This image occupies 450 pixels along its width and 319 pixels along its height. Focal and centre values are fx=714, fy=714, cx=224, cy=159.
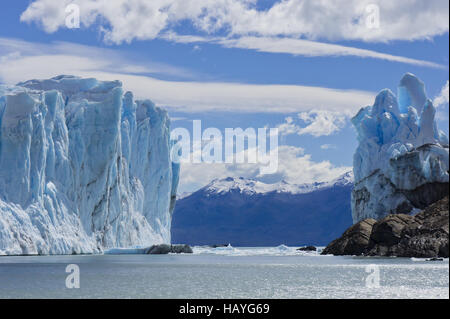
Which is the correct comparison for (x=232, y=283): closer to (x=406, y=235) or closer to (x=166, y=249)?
(x=406, y=235)

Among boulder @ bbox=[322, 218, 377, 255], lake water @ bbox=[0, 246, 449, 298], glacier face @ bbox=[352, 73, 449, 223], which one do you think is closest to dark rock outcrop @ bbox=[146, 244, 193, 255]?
glacier face @ bbox=[352, 73, 449, 223]

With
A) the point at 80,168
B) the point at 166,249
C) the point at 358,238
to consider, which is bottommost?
the point at 166,249

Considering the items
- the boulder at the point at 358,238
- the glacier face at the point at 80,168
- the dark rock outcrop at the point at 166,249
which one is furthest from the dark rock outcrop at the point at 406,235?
the glacier face at the point at 80,168

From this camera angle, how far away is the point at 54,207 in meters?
58.6

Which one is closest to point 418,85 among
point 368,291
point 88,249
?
point 88,249

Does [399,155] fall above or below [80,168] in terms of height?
above

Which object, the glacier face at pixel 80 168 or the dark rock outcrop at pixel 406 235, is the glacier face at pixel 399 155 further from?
the glacier face at pixel 80 168

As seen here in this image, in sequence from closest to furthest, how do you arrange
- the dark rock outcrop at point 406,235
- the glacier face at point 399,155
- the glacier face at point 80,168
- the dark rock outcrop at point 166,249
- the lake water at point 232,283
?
the lake water at point 232,283, the dark rock outcrop at point 406,235, the glacier face at point 80,168, the glacier face at point 399,155, the dark rock outcrop at point 166,249

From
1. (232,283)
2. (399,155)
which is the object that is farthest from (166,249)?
(232,283)

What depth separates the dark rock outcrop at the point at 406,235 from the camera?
4597 cm

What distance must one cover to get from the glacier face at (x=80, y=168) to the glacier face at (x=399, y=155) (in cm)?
2197

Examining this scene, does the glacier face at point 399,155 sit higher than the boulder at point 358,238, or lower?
higher

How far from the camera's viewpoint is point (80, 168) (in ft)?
210

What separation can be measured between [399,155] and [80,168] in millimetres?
28195
